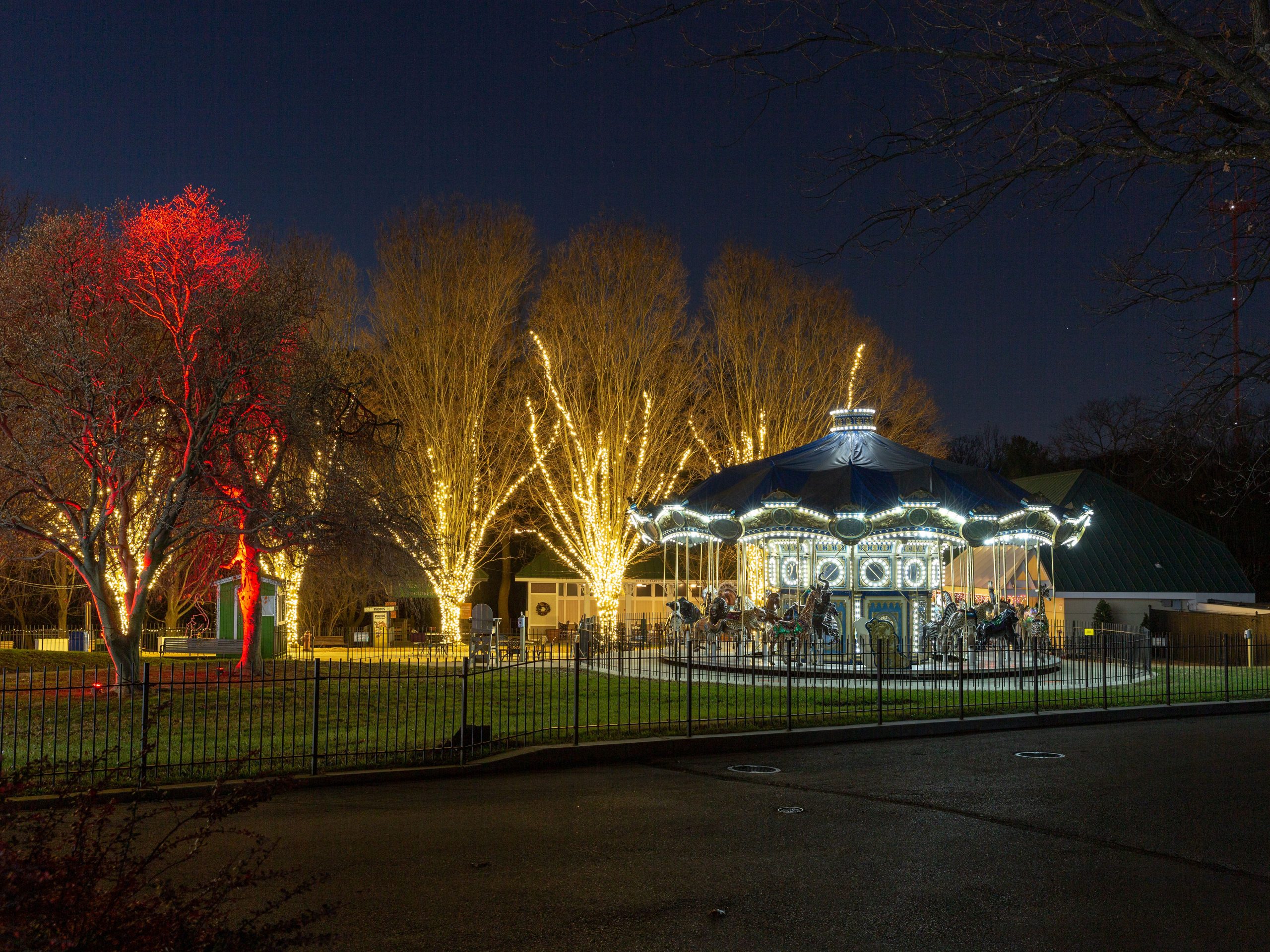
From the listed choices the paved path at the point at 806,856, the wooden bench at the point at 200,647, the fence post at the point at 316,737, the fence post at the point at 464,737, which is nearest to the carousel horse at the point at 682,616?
the wooden bench at the point at 200,647

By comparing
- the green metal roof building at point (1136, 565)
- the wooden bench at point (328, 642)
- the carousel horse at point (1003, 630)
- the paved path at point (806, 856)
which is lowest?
the wooden bench at point (328, 642)

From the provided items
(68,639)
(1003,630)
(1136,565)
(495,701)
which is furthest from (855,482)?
(68,639)

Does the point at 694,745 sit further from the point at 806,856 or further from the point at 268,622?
the point at 268,622

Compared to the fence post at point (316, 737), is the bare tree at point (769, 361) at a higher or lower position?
higher

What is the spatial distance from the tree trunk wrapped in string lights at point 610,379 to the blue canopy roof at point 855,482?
9285 mm

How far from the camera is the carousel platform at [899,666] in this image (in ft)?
72.3

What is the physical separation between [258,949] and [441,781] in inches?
310

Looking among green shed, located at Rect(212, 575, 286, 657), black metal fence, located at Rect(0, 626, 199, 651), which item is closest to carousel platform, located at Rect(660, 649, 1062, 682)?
green shed, located at Rect(212, 575, 286, 657)

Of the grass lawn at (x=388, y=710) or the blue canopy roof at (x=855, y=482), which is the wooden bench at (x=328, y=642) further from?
the blue canopy roof at (x=855, y=482)

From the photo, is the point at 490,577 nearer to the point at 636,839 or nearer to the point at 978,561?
the point at 978,561

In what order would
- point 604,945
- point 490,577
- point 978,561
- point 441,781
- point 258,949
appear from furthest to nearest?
point 490,577, point 978,561, point 441,781, point 604,945, point 258,949

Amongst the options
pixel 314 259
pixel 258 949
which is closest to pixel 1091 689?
pixel 258 949

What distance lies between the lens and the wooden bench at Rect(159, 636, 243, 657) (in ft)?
96.8

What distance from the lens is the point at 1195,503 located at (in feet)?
173
